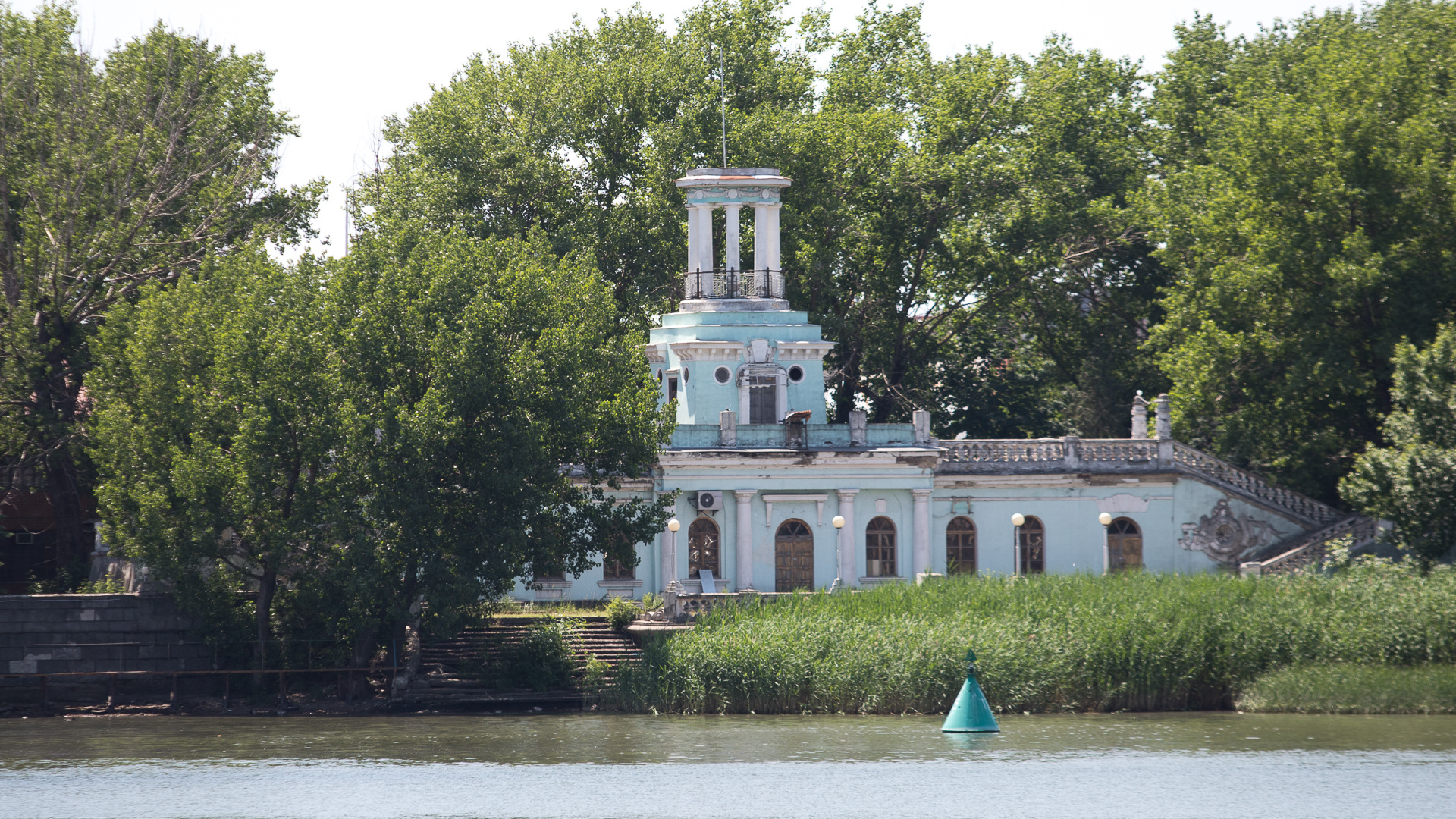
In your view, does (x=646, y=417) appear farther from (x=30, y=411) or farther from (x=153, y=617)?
(x=30, y=411)

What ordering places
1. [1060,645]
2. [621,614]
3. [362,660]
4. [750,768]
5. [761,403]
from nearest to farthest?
[750,768]
[1060,645]
[362,660]
[621,614]
[761,403]

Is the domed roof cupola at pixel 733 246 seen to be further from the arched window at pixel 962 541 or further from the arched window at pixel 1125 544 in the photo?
the arched window at pixel 1125 544

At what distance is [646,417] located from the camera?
4428 centimetres

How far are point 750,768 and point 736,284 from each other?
19149 millimetres

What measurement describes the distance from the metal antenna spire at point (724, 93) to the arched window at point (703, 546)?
9.81 metres

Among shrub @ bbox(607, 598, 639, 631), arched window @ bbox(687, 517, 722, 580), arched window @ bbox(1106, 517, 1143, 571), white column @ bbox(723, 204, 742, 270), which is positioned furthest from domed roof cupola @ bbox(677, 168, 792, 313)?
arched window @ bbox(1106, 517, 1143, 571)

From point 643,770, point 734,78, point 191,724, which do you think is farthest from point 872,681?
point 734,78

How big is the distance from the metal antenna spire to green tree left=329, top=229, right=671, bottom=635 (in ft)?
35.0

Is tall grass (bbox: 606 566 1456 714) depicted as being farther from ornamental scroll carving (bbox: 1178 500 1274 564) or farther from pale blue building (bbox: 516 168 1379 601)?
ornamental scroll carving (bbox: 1178 500 1274 564)

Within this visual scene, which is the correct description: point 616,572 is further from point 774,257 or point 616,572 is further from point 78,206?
point 78,206

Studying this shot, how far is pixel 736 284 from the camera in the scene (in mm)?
50375

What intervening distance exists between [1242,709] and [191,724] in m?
21.4

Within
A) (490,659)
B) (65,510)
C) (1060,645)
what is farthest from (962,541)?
(65,510)

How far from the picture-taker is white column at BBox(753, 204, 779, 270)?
50.4m
